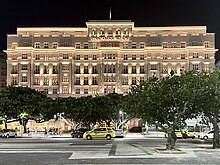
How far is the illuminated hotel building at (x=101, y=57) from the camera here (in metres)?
136

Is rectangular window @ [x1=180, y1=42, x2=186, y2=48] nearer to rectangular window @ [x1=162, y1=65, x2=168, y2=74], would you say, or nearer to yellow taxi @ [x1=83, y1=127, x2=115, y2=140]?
rectangular window @ [x1=162, y1=65, x2=168, y2=74]

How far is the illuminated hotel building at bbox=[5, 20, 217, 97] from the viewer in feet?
447

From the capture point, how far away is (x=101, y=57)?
13625 centimetres

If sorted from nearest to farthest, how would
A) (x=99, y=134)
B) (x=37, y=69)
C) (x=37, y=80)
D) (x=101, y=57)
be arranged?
(x=99, y=134) < (x=101, y=57) < (x=37, y=80) < (x=37, y=69)

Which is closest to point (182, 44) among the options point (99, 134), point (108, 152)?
point (99, 134)

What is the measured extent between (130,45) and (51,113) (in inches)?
2347

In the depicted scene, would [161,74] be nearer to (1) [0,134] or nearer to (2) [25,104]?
(2) [25,104]

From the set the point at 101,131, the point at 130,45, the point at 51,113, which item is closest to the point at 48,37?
the point at 130,45

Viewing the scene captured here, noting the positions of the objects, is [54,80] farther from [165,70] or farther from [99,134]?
[99,134]

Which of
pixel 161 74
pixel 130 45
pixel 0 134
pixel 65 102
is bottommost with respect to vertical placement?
pixel 0 134

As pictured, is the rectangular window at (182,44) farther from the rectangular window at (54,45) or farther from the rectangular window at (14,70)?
the rectangular window at (14,70)

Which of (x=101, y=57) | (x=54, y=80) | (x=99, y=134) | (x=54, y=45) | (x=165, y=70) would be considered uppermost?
(x=54, y=45)

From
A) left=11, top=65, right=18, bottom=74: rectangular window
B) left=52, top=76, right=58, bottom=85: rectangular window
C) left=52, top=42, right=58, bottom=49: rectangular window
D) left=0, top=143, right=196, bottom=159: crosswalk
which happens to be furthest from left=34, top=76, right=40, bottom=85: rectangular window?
left=0, top=143, right=196, bottom=159: crosswalk

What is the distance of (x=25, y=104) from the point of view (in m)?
84.9
